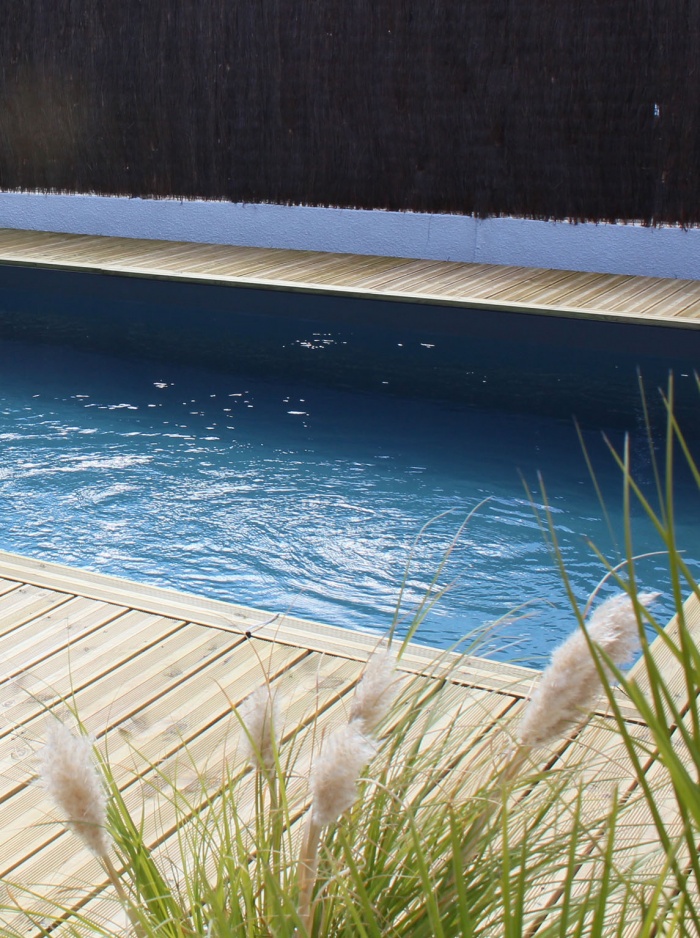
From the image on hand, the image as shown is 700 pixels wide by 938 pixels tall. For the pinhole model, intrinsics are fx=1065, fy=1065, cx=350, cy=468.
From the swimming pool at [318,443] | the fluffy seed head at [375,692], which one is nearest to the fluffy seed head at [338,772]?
the fluffy seed head at [375,692]

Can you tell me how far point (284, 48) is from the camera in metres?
7.68

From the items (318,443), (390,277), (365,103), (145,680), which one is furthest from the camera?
(365,103)

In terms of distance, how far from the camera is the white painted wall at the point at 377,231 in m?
6.96

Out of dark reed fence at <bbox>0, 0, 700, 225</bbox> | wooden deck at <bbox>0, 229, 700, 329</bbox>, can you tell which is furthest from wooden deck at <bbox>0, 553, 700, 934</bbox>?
dark reed fence at <bbox>0, 0, 700, 225</bbox>

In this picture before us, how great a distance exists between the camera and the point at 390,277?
6648 mm

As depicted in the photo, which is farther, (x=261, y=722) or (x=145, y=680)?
(x=145, y=680)

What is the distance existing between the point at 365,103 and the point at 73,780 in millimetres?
7368

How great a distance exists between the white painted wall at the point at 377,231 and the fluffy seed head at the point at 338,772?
667cm

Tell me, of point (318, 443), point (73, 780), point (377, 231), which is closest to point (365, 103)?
point (377, 231)

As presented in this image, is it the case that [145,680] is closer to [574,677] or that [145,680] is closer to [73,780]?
[73,780]

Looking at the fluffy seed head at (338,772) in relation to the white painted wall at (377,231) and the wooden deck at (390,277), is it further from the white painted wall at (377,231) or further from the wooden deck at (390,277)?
the white painted wall at (377,231)

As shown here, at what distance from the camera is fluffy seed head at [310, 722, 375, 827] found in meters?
0.66

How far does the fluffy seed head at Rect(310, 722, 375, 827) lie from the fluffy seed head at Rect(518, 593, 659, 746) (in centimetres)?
12

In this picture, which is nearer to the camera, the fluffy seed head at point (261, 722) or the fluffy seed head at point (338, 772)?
the fluffy seed head at point (338, 772)
